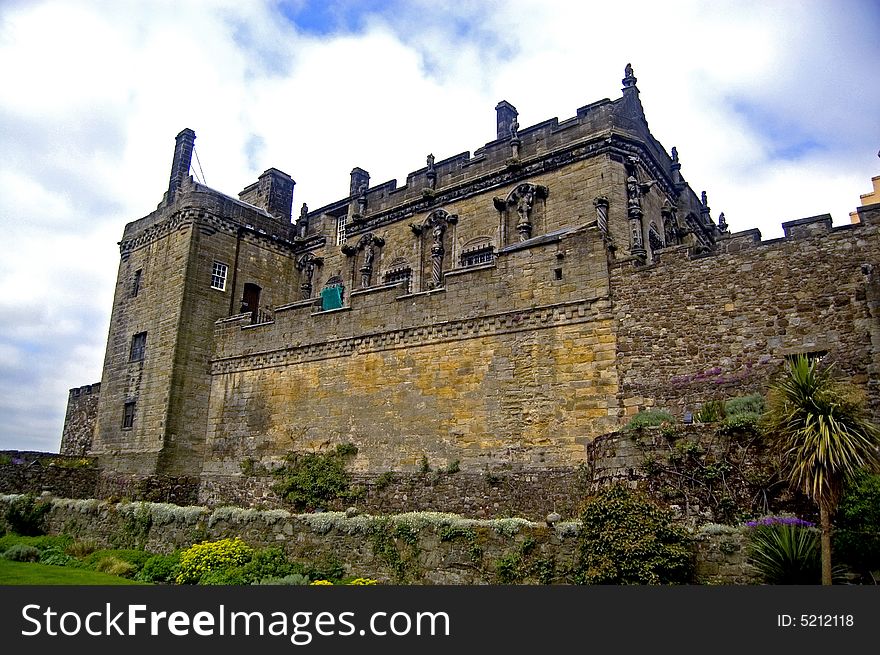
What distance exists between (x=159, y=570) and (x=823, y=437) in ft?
48.5

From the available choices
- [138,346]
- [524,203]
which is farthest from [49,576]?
[524,203]

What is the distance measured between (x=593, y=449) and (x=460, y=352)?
5929mm

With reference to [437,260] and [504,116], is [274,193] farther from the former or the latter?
[504,116]

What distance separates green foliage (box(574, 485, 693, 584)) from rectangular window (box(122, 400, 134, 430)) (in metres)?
20.5

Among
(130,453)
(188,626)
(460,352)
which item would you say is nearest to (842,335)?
(460,352)

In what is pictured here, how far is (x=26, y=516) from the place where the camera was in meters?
22.4

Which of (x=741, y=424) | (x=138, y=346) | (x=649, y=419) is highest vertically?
(x=138, y=346)

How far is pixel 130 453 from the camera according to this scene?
26125 millimetres

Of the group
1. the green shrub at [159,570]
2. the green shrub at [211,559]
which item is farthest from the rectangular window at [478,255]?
the green shrub at [159,570]

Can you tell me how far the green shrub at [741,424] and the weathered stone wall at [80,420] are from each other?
1183 inches

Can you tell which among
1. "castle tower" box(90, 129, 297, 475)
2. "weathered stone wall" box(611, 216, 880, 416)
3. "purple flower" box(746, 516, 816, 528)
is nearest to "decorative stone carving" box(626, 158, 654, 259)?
"weathered stone wall" box(611, 216, 880, 416)

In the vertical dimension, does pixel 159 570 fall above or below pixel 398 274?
below

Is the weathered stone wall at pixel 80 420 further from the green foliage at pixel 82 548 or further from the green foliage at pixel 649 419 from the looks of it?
the green foliage at pixel 649 419

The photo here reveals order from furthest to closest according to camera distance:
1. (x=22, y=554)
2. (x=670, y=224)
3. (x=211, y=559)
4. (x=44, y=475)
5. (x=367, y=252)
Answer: (x=367, y=252), (x=44, y=475), (x=670, y=224), (x=22, y=554), (x=211, y=559)
